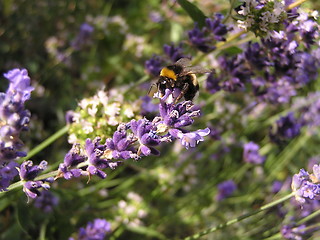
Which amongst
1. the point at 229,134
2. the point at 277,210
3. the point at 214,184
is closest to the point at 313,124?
the point at 229,134

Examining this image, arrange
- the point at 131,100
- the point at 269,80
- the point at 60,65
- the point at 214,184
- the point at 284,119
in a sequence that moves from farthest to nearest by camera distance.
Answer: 1. the point at 60,65
2. the point at 214,184
3. the point at 284,119
4. the point at 131,100
5. the point at 269,80

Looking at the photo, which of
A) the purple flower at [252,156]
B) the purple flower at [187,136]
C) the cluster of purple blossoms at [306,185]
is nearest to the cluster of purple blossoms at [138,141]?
the purple flower at [187,136]

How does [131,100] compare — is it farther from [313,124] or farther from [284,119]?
[313,124]

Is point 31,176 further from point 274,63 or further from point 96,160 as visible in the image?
point 274,63

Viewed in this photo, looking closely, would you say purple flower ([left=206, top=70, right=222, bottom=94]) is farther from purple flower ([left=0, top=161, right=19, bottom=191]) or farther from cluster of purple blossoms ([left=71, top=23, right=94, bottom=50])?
cluster of purple blossoms ([left=71, top=23, right=94, bottom=50])

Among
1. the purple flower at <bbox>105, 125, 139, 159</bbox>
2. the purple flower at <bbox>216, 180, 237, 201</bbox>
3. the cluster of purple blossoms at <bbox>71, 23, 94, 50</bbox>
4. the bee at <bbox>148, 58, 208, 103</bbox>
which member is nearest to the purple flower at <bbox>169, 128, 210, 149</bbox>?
the purple flower at <bbox>105, 125, 139, 159</bbox>

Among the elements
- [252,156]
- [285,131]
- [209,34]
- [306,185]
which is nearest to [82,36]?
[209,34]
